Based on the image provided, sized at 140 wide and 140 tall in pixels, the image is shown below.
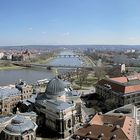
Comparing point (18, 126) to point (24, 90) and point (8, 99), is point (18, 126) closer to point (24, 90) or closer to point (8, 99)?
point (8, 99)

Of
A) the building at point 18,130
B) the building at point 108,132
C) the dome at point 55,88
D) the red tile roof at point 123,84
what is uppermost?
the dome at point 55,88

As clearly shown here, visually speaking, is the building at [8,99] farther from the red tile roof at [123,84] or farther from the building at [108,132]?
the building at [108,132]

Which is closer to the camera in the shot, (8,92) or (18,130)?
(18,130)

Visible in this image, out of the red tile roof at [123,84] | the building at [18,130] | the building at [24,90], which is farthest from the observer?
the red tile roof at [123,84]

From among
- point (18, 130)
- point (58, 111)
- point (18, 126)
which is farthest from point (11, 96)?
point (18, 130)

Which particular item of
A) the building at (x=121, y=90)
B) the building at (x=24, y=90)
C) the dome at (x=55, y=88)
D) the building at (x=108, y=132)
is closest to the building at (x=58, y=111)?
the dome at (x=55, y=88)

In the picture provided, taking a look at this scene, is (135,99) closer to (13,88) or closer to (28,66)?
(13,88)

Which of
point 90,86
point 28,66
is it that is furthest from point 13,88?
point 28,66

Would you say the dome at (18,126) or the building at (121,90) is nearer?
the dome at (18,126)
